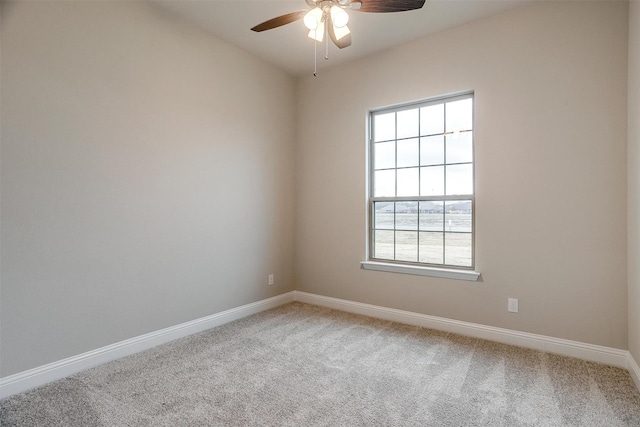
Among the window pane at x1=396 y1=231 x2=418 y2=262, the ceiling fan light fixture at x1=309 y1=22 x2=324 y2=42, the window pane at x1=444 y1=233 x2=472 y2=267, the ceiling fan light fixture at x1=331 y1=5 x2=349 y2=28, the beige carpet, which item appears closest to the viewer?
the beige carpet

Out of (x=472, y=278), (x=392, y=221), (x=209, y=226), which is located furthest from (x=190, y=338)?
(x=472, y=278)

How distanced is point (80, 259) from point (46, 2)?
1730mm

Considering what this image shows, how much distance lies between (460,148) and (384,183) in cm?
84

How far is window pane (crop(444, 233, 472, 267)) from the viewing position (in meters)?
3.05

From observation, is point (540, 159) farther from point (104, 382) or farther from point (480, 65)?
point (104, 382)

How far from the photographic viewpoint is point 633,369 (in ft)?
7.14

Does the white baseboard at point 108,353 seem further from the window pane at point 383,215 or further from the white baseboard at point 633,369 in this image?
the white baseboard at point 633,369

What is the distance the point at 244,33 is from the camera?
10.3 ft

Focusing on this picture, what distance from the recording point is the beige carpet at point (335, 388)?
1771 mm

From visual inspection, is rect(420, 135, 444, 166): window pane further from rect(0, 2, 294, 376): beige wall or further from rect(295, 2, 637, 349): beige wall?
rect(0, 2, 294, 376): beige wall

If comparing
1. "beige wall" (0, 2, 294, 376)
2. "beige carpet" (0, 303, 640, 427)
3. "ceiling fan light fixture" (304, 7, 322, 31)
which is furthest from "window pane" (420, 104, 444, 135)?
"beige carpet" (0, 303, 640, 427)

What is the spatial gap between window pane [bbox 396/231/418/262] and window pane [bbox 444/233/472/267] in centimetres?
31

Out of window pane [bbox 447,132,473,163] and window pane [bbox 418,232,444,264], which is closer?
window pane [bbox 447,132,473,163]

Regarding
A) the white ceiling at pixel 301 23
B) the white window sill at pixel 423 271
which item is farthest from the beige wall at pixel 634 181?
the white window sill at pixel 423 271
